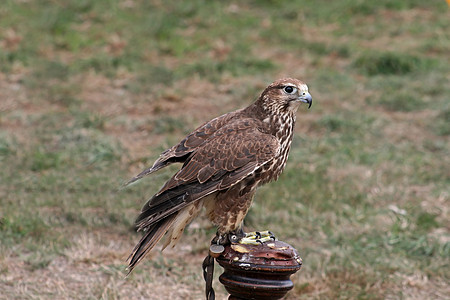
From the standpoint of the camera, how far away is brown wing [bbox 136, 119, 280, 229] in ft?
11.1

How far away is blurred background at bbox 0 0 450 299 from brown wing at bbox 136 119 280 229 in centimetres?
105

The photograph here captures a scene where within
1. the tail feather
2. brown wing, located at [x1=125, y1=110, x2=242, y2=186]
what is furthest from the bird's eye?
the tail feather

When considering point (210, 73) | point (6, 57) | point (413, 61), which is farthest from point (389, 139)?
point (6, 57)

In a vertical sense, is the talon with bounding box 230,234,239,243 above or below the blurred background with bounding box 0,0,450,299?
above

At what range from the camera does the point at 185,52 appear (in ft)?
33.1

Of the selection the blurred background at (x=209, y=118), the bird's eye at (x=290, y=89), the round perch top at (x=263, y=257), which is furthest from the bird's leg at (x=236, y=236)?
the blurred background at (x=209, y=118)

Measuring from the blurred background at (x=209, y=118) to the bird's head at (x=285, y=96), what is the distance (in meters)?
1.49

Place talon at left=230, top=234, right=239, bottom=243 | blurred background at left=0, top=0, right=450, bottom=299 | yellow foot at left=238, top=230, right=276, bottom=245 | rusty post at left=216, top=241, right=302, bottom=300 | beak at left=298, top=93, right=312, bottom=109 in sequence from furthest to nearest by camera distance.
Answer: blurred background at left=0, top=0, right=450, bottom=299 < beak at left=298, top=93, right=312, bottom=109 < talon at left=230, top=234, right=239, bottom=243 < yellow foot at left=238, top=230, right=276, bottom=245 < rusty post at left=216, top=241, right=302, bottom=300

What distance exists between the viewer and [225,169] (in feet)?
11.1

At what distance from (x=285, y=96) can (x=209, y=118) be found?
462 centimetres

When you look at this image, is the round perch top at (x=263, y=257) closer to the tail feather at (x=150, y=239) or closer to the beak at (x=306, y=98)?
the tail feather at (x=150, y=239)

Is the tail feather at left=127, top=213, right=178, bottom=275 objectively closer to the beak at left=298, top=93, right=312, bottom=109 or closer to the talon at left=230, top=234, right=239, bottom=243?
the talon at left=230, top=234, right=239, bottom=243

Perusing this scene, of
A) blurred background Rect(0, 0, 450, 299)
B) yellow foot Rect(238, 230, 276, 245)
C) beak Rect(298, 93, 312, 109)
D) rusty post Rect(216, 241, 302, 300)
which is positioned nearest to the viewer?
rusty post Rect(216, 241, 302, 300)

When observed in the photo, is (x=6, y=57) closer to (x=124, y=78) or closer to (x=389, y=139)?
(x=124, y=78)
